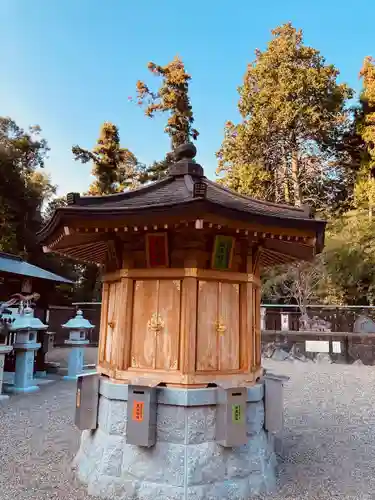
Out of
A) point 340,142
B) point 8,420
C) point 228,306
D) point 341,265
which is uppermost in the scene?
point 340,142

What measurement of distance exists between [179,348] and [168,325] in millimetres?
288

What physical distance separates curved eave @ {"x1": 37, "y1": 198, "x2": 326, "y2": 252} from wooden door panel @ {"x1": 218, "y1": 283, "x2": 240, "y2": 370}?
961mm

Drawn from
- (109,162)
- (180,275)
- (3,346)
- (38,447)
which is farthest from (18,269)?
(109,162)

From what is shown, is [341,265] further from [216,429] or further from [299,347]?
[216,429]

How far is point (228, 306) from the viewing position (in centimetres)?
468

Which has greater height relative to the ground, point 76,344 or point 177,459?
point 76,344

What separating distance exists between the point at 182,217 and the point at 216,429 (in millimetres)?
2316

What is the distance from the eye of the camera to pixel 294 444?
610cm

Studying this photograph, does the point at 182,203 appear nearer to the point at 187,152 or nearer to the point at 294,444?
the point at 187,152

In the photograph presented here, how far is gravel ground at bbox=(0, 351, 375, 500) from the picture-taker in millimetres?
4461

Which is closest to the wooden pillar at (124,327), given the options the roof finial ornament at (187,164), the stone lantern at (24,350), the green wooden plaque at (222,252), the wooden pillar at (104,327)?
the wooden pillar at (104,327)

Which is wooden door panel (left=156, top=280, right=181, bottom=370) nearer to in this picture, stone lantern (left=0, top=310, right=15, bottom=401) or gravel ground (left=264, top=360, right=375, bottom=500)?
gravel ground (left=264, top=360, right=375, bottom=500)

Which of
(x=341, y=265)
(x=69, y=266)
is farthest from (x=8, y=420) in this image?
(x=69, y=266)

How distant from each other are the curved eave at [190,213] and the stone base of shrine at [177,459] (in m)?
1.91
